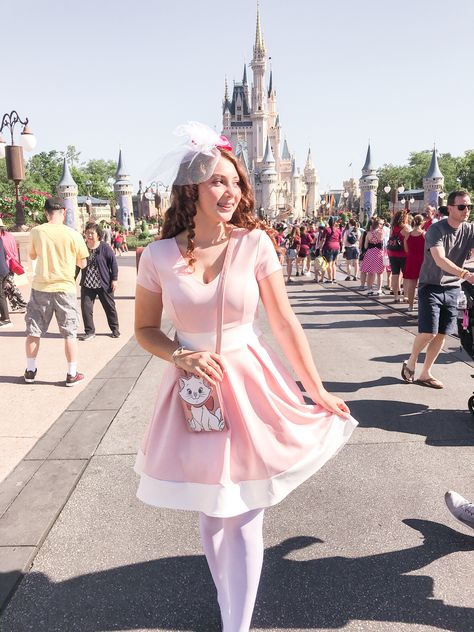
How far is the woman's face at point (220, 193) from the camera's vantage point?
6.36 ft

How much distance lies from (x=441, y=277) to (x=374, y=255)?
7684 mm

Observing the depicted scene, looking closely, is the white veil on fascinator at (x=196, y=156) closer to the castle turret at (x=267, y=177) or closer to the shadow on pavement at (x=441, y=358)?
the shadow on pavement at (x=441, y=358)

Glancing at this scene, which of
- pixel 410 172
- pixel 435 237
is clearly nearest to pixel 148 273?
pixel 435 237

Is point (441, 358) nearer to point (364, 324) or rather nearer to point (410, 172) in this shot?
point (364, 324)

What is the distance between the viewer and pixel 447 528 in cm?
292

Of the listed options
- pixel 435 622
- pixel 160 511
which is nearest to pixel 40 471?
pixel 160 511

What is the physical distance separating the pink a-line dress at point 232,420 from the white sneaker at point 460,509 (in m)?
1.22

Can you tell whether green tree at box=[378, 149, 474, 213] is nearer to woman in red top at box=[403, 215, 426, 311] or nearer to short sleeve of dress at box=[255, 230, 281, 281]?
woman in red top at box=[403, 215, 426, 311]

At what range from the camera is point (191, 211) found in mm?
1999

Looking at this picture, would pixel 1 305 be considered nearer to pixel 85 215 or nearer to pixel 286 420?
pixel 286 420

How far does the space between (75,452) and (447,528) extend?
2536 millimetres

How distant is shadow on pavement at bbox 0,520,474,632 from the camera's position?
2.26 metres

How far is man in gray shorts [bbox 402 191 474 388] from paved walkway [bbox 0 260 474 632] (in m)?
0.75

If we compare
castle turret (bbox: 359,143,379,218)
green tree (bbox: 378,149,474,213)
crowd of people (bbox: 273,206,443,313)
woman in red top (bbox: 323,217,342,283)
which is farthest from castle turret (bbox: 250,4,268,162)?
woman in red top (bbox: 323,217,342,283)
